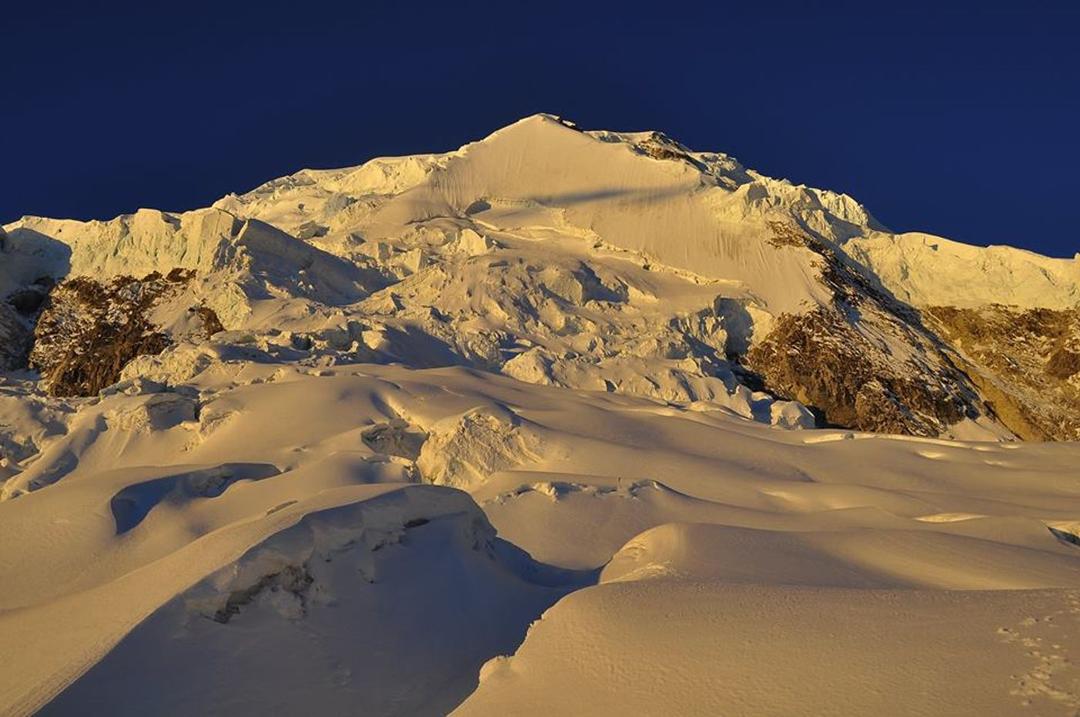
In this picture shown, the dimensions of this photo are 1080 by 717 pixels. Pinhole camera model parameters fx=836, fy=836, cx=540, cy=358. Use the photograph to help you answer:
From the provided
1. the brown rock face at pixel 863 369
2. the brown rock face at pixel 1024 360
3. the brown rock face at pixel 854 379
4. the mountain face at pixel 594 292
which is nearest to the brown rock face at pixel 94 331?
the mountain face at pixel 594 292

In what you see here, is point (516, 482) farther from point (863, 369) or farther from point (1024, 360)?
point (1024, 360)

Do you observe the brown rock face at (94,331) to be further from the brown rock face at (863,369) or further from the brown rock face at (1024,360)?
the brown rock face at (1024,360)

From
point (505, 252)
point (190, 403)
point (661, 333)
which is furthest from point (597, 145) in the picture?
point (190, 403)

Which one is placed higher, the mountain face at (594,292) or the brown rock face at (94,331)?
the mountain face at (594,292)

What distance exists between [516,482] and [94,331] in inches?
987

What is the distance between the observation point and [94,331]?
29.5m

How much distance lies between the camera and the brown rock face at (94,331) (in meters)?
27.5

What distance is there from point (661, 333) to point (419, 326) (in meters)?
8.32

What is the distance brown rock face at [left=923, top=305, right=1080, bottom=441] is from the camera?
3045cm

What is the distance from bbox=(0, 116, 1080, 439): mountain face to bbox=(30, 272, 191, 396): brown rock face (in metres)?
0.10

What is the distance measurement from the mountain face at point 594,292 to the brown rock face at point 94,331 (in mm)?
100

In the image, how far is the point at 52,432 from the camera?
15438 millimetres

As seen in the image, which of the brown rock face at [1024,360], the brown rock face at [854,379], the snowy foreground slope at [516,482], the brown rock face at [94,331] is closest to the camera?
the snowy foreground slope at [516,482]

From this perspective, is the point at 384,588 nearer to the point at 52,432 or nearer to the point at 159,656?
the point at 159,656
